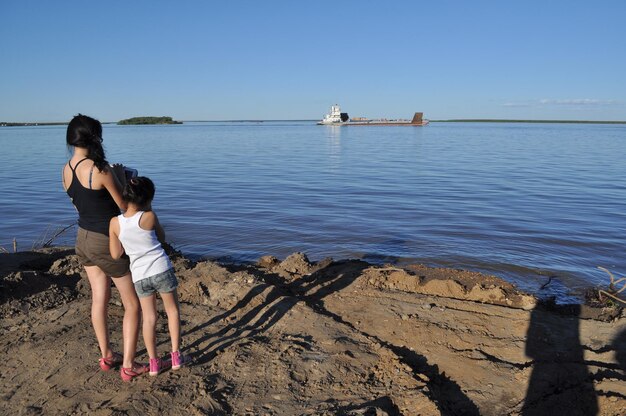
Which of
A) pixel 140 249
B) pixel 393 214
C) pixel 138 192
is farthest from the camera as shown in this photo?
pixel 393 214

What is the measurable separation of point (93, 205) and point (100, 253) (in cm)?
36

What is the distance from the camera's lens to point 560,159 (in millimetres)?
26391

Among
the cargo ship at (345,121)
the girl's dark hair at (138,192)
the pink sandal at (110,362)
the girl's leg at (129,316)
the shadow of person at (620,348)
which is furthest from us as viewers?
the cargo ship at (345,121)

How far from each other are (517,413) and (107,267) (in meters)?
3.18

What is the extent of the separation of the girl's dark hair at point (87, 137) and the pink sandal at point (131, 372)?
151 centimetres

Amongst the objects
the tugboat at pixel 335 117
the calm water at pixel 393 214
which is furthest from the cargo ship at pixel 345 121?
the calm water at pixel 393 214

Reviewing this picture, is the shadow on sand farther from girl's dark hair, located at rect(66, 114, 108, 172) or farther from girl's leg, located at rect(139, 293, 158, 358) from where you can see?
girl's dark hair, located at rect(66, 114, 108, 172)

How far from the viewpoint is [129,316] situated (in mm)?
3584

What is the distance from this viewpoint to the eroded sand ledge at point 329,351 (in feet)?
10.9

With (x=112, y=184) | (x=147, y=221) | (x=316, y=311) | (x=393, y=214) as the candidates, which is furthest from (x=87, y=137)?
(x=393, y=214)

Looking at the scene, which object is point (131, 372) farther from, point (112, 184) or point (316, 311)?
point (316, 311)

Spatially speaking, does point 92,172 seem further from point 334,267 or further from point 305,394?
point 334,267

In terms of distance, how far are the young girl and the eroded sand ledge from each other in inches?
11.7

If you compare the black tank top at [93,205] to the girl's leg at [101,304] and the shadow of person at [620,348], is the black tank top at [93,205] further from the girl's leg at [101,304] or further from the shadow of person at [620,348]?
the shadow of person at [620,348]
